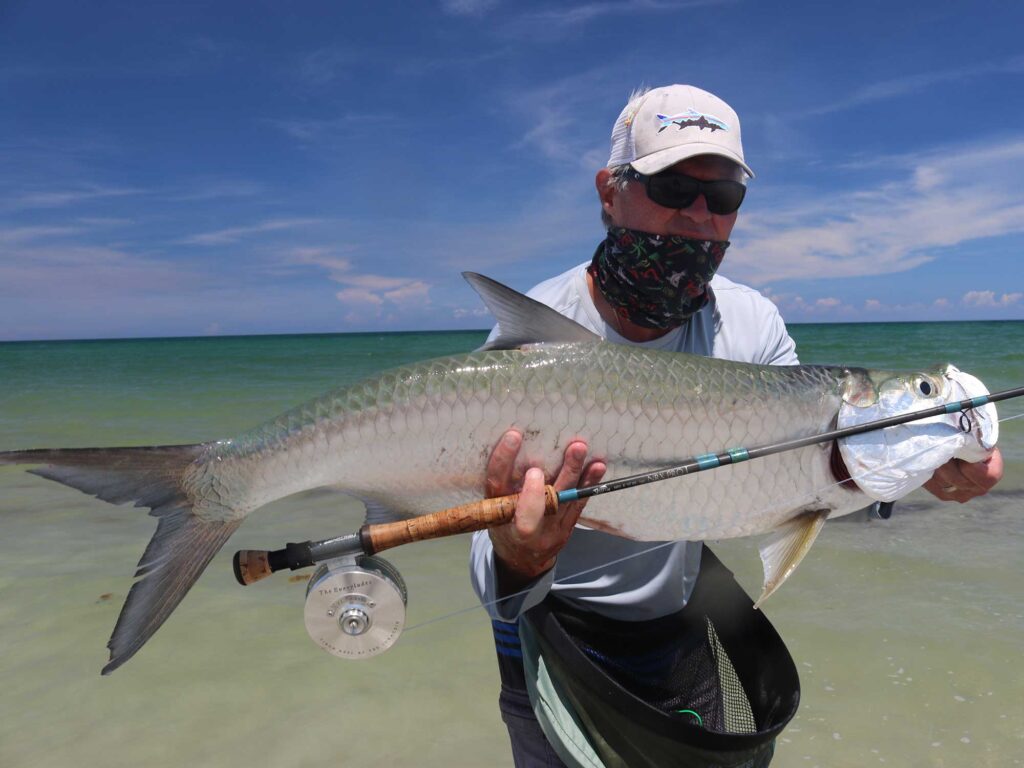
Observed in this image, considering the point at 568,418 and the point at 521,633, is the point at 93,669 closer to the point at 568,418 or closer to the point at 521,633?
the point at 521,633

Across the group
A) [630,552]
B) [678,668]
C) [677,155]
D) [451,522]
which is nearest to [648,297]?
[677,155]

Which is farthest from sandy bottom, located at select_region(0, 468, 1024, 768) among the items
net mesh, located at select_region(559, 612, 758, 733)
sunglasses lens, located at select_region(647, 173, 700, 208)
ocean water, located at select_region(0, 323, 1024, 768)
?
sunglasses lens, located at select_region(647, 173, 700, 208)

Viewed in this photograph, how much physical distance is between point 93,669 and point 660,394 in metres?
2.91

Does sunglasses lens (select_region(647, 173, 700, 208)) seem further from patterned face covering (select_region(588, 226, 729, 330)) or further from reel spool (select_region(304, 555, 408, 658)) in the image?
reel spool (select_region(304, 555, 408, 658))

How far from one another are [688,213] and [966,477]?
1044 mm

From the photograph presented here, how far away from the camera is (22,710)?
2.99 meters

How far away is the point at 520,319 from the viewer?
1.97 meters

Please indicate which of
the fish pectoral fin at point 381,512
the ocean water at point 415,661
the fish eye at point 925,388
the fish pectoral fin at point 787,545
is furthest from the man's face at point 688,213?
the ocean water at point 415,661

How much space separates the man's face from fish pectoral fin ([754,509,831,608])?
0.85 meters

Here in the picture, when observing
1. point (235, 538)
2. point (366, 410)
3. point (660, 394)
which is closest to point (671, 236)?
point (660, 394)

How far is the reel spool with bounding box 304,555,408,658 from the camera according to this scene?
1843mm

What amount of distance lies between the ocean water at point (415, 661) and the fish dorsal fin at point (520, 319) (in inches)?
54.4

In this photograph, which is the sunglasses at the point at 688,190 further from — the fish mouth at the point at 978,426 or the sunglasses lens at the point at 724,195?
the fish mouth at the point at 978,426

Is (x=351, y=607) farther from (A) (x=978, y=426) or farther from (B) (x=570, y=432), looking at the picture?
(A) (x=978, y=426)
